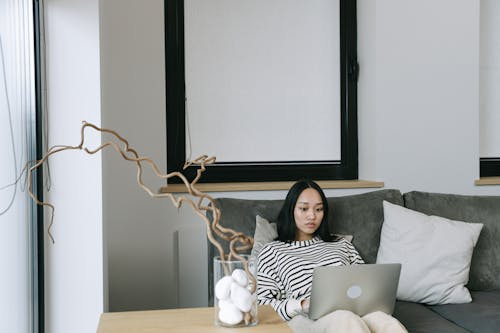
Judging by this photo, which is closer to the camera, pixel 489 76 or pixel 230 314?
pixel 230 314

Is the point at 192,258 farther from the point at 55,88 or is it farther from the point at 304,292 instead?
the point at 55,88

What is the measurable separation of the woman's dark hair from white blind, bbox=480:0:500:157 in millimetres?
1414

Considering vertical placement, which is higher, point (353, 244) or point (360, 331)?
point (353, 244)

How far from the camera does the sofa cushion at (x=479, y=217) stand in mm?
2789

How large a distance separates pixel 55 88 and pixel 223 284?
3.59 ft

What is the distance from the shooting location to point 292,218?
270 cm

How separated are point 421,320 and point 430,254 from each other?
13.8 inches

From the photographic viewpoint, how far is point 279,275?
2531 millimetres

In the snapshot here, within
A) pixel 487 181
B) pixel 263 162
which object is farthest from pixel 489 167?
pixel 263 162

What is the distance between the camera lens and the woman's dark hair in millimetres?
2682

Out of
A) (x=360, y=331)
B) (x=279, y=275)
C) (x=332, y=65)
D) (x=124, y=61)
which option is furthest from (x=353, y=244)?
Answer: (x=124, y=61)

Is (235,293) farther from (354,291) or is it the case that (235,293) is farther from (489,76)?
(489,76)

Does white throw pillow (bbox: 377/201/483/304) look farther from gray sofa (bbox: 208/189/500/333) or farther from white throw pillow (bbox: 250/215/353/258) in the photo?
white throw pillow (bbox: 250/215/353/258)

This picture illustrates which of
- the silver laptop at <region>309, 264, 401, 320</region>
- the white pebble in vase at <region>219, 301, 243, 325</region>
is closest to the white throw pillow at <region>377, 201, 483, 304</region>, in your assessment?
the silver laptop at <region>309, 264, 401, 320</region>
